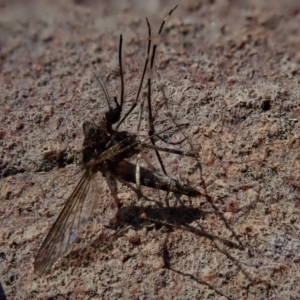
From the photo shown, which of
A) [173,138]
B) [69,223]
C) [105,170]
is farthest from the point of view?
[105,170]

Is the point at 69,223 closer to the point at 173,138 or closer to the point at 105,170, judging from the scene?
the point at 105,170

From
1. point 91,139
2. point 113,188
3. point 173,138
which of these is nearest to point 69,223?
point 113,188

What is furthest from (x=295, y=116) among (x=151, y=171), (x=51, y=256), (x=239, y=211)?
(x=51, y=256)

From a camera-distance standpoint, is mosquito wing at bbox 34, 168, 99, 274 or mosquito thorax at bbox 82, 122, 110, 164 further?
mosquito thorax at bbox 82, 122, 110, 164

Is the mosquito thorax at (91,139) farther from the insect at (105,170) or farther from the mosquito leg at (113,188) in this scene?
the mosquito leg at (113,188)

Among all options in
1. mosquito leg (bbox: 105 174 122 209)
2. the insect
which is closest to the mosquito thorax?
the insect

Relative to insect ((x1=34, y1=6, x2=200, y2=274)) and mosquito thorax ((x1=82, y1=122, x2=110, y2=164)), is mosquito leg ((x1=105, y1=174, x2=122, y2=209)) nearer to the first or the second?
insect ((x1=34, y1=6, x2=200, y2=274))
